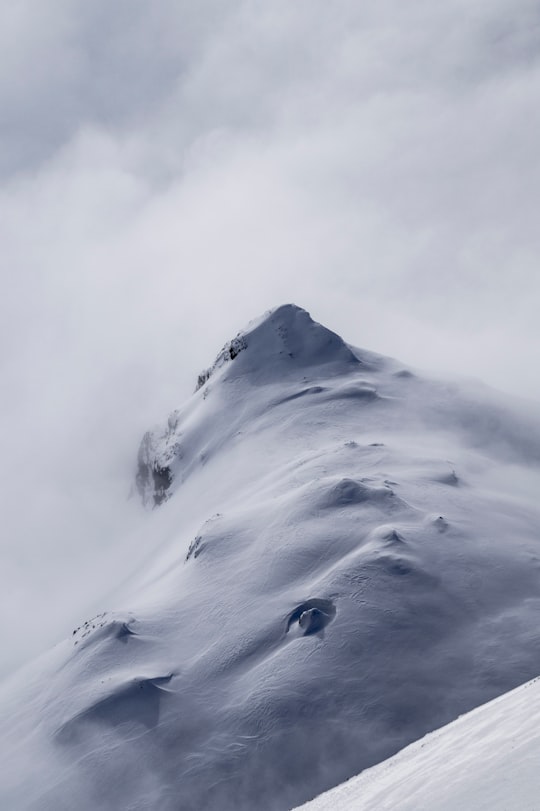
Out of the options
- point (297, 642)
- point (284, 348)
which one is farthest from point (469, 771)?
point (284, 348)

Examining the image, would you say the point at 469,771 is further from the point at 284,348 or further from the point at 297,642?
the point at 284,348

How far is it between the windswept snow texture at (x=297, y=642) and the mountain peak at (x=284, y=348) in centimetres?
1520

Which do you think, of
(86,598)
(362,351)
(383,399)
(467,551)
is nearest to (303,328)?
(362,351)

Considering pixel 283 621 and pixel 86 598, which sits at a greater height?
pixel 86 598

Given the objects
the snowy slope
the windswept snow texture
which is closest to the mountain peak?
the windswept snow texture

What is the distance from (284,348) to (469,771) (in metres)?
52.6

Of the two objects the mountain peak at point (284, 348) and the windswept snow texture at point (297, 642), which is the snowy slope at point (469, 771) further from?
the mountain peak at point (284, 348)

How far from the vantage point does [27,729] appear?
110ft

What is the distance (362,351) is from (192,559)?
3225 centimetres

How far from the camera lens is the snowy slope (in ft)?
45.0

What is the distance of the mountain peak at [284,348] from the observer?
212 feet

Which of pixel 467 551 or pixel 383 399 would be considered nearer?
pixel 467 551

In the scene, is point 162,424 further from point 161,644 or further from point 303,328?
point 161,644

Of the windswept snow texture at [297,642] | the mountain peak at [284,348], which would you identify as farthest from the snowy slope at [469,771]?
the mountain peak at [284,348]
